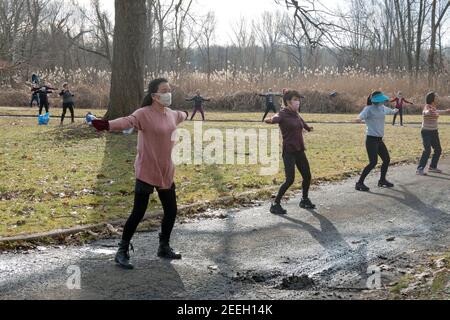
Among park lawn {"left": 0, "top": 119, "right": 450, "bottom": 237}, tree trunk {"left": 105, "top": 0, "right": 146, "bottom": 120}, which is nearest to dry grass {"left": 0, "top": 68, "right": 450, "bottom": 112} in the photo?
park lawn {"left": 0, "top": 119, "right": 450, "bottom": 237}

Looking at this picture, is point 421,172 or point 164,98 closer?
point 164,98

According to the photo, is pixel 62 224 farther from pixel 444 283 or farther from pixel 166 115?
pixel 444 283

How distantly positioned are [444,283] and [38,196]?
20.0ft

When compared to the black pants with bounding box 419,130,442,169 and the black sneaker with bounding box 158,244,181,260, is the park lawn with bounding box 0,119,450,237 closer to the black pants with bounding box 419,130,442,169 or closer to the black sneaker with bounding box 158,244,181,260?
the black pants with bounding box 419,130,442,169

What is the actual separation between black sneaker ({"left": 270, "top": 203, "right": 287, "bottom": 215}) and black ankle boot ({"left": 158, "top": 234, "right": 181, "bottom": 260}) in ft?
8.44

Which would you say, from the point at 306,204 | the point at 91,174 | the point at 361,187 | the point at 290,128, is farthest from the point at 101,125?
the point at 361,187

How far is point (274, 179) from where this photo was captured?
11172 mm

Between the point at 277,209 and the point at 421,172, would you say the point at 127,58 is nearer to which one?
the point at 421,172

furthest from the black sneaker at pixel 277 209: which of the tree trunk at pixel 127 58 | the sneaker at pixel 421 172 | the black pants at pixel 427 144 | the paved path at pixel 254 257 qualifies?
the tree trunk at pixel 127 58

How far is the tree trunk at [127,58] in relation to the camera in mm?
18109

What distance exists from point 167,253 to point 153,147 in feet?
3.63

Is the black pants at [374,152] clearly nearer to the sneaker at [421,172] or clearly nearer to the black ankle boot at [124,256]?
the sneaker at [421,172]

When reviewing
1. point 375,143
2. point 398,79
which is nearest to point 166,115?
point 375,143

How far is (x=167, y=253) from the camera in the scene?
20.2 feet
